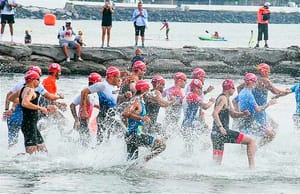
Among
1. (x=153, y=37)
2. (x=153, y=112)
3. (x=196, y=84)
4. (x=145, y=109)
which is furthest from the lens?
(x=153, y=37)

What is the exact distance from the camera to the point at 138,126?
47.8 ft

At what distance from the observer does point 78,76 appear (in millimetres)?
31938

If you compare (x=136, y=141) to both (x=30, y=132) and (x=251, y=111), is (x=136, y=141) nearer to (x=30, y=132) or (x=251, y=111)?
(x=30, y=132)

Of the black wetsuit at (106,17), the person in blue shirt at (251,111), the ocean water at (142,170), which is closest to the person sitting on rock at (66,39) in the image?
the black wetsuit at (106,17)

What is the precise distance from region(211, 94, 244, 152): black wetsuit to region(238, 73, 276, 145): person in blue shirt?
139 cm

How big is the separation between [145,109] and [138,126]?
2.78 ft

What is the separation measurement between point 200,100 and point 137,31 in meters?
17.0

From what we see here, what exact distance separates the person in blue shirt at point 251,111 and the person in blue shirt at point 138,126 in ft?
8.31

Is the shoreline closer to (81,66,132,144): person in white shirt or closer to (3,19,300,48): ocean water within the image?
(3,19,300,48): ocean water

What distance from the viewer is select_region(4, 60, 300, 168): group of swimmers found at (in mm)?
14711

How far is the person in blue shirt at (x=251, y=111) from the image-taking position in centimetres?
1662

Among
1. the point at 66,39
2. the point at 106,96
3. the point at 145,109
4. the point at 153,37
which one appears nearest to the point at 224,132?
the point at 145,109

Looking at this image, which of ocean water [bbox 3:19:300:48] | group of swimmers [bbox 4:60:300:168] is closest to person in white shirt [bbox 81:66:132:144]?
group of swimmers [bbox 4:60:300:168]

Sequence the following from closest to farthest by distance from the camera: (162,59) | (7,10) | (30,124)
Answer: (30,124), (7,10), (162,59)
